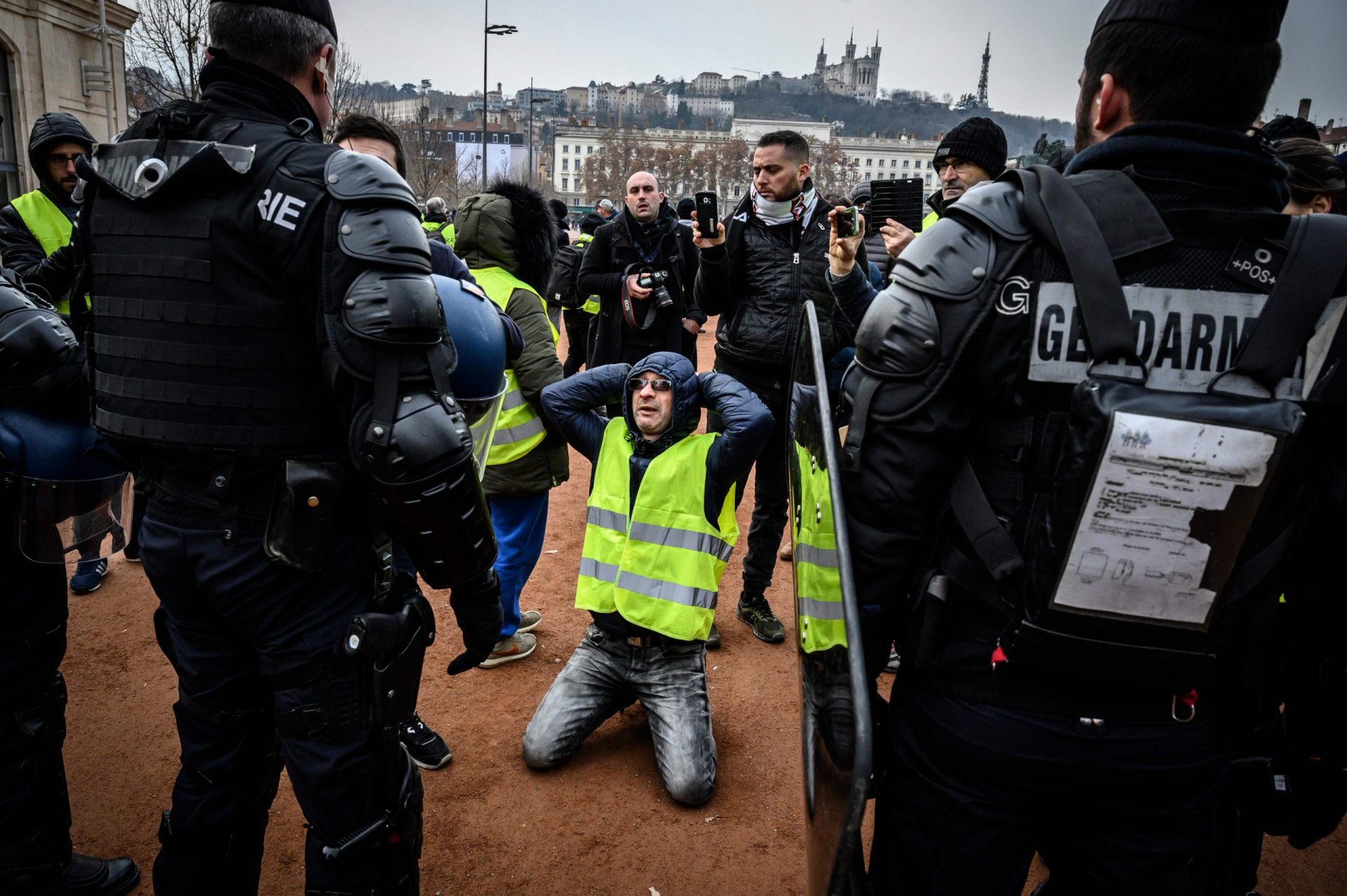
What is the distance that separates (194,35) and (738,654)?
44.6 ft

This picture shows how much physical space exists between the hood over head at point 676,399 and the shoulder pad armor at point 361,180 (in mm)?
1859

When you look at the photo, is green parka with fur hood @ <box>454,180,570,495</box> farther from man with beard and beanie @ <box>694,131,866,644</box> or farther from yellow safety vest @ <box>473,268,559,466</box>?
man with beard and beanie @ <box>694,131,866,644</box>

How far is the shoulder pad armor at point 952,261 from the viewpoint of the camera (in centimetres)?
155

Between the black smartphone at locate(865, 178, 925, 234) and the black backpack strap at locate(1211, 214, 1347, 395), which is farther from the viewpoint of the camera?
the black smartphone at locate(865, 178, 925, 234)

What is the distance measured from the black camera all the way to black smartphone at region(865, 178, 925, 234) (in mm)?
2043

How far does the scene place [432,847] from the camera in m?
3.11

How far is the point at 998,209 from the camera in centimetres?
156

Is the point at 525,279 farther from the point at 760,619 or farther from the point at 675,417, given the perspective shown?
the point at 760,619

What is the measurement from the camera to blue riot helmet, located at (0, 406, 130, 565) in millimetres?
2414

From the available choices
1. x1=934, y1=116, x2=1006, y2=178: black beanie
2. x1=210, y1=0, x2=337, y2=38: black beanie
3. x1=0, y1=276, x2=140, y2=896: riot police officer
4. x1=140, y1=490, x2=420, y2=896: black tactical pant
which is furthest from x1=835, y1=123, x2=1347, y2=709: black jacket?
x1=934, y1=116, x2=1006, y2=178: black beanie

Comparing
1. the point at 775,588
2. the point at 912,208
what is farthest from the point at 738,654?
the point at 912,208

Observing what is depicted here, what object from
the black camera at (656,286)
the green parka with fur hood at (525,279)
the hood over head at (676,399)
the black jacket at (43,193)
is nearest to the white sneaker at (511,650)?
the green parka with fur hood at (525,279)

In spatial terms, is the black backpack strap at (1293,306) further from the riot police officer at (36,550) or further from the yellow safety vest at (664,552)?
the riot police officer at (36,550)

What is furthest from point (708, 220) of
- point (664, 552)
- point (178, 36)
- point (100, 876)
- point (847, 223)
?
point (178, 36)
